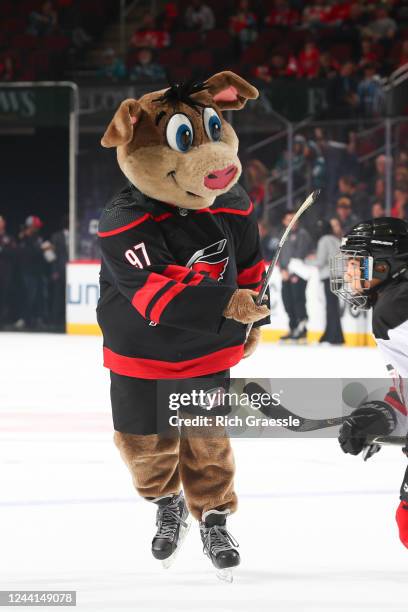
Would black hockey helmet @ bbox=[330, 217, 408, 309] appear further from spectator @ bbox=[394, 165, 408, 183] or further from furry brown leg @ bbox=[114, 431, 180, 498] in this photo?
spectator @ bbox=[394, 165, 408, 183]

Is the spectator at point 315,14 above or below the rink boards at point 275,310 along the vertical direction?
above

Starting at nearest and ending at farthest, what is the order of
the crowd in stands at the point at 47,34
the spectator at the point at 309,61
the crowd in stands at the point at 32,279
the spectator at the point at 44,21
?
the spectator at the point at 309,61 < the crowd in stands at the point at 32,279 < the crowd in stands at the point at 47,34 < the spectator at the point at 44,21

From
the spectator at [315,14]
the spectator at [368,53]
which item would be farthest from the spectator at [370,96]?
the spectator at [315,14]

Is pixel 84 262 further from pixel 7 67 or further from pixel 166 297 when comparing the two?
pixel 166 297

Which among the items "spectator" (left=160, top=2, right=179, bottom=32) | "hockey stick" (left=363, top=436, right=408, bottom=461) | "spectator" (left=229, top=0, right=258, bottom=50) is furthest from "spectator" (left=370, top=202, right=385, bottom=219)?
"hockey stick" (left=363, top=436, right=408, bottom=461)

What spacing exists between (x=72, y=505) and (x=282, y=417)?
1.14m

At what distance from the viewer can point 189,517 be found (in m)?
3.38

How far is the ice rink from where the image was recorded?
2.86 meters

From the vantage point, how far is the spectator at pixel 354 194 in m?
10.7

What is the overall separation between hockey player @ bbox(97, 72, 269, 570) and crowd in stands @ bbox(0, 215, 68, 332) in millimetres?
10171

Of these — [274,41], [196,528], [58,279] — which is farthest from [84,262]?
[196,528]

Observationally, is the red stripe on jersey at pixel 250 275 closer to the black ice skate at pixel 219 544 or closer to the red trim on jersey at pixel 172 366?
the red trim on jersey at pixel 172 366

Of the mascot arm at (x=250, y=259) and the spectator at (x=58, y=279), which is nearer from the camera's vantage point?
the mascot arm at (x=250, y=259)

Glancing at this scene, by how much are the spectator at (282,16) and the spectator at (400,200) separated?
4669 millimetres
